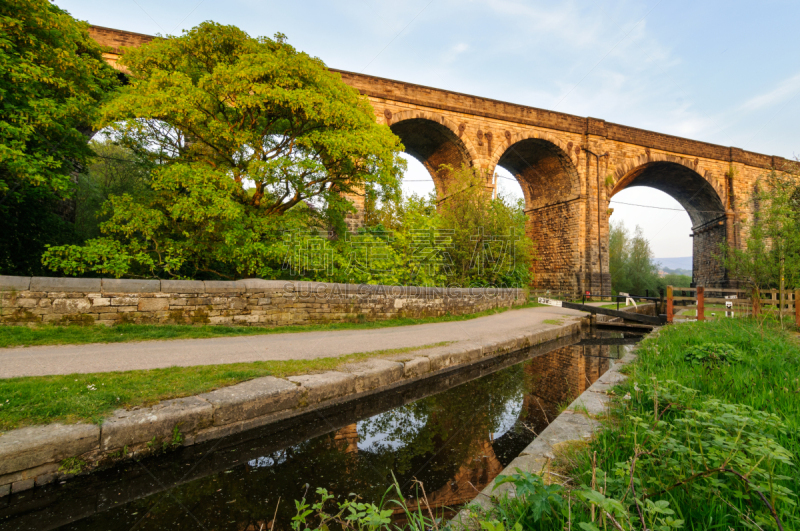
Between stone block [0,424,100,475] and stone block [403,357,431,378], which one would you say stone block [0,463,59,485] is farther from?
stone block [403,357,431,378]

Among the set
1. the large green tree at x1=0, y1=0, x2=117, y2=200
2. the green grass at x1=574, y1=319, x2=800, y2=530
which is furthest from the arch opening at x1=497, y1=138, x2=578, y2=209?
the large green tree at x1=0, y1=0, x2=117, y2=200

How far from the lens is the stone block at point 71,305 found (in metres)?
4.97

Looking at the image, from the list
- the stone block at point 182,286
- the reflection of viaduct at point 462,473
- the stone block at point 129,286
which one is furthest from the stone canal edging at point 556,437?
the stone block at point 129,286

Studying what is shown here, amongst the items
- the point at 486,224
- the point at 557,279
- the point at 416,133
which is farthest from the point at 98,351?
the point at 557,279

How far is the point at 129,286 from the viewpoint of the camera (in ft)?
17.7

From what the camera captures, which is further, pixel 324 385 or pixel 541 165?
pixel 541 165

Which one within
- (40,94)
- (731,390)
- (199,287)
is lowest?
(731,390)

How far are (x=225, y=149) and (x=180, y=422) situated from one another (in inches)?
260

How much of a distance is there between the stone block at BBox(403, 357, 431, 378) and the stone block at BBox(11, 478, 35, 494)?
3.11 metres

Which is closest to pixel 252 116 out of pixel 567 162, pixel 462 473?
Answer: pixel 462 473

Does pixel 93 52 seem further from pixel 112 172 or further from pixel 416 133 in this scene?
pixel 416 133

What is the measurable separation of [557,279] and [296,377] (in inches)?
749

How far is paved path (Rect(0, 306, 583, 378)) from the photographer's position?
3545 mm

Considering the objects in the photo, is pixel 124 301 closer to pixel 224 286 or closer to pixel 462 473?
pixel 224 286
